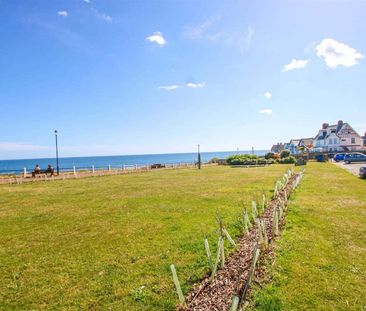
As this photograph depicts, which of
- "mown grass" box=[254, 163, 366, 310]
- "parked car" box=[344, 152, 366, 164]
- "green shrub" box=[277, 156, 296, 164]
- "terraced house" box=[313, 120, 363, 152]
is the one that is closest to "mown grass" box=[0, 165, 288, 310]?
"mown grass" box=[254, 163, 366, 310]

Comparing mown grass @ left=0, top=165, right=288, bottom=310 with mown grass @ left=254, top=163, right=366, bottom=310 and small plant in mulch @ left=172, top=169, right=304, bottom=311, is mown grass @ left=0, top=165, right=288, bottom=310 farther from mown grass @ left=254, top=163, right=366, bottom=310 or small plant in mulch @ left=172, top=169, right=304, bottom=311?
mown grass @ left=254, top=163, right=366, bottom=310

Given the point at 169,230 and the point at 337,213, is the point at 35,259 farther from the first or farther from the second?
the point at 337,213

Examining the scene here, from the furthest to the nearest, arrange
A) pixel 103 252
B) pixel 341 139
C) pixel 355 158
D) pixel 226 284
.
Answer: pixel 341 139 < pixel 355 158 < pixel 103 252 < pixel 226 284

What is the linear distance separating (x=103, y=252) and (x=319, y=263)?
5109 millimetres

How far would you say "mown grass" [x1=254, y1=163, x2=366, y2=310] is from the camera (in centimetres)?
413

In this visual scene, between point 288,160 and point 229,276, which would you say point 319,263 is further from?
point 288,160

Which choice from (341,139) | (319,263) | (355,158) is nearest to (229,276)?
(319,263)

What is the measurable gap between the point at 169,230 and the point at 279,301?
169 inches

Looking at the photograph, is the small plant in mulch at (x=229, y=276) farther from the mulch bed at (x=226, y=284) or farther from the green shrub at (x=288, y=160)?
the green shrub at (x=288, y=160)

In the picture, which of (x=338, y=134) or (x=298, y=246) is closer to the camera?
(x=298, y=246)

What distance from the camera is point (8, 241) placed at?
7504 millimetres

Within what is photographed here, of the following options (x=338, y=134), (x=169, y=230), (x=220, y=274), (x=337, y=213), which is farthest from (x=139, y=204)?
(x=338, y=134)

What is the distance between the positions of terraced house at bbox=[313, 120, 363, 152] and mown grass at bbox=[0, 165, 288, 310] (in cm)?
6315

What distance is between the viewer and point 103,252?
643 centimetres
